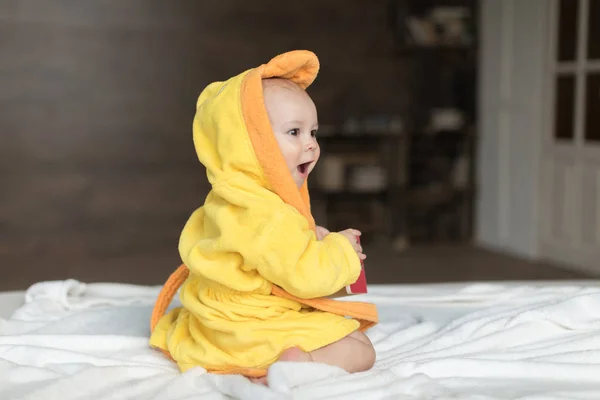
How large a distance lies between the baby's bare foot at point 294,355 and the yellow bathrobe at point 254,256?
0.06ft

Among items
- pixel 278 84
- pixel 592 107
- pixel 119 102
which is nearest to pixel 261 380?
pixel 278 84

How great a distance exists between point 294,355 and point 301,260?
0.16 meters

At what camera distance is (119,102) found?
5066 mm

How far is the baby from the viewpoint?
1.41 meters

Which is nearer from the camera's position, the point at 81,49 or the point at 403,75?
the point at 81,49

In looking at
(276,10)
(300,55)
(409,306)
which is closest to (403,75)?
(276,10)

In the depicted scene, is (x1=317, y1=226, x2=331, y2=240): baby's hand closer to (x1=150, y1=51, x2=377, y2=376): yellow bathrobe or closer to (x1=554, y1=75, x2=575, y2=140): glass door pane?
(x1=150, y1=51, x2=377, y2=376): yellow bathrobe

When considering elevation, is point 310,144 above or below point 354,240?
above

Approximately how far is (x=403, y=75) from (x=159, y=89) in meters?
1.73

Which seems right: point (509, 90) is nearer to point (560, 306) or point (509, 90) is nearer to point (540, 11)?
point (540, 11)

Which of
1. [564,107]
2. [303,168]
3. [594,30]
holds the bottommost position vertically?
[564,107]

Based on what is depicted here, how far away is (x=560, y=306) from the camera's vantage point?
166 cm

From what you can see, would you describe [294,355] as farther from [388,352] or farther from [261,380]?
[388,352]

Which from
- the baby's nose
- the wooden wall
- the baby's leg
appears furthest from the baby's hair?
the wooden wall
